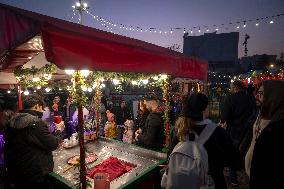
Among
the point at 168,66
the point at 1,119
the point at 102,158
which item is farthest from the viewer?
the point at 102,158

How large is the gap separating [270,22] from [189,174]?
12758 millimetres

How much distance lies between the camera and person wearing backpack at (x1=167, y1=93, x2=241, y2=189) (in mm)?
2584

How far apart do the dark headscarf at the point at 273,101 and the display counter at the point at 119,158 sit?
223 cm

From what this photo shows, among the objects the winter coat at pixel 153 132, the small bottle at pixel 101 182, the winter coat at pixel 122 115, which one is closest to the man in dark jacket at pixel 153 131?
the winter coat at pixel 153 132

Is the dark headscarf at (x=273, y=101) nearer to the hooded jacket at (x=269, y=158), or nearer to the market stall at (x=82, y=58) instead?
the hooded jacket at (x=269, y=158)

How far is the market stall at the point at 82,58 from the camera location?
2393 millimetres

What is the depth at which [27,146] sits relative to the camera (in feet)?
11.7

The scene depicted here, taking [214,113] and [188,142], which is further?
[214,113]

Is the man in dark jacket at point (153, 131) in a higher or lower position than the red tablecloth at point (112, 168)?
higher

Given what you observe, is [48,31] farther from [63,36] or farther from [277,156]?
[277,156]

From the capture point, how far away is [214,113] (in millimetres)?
18688

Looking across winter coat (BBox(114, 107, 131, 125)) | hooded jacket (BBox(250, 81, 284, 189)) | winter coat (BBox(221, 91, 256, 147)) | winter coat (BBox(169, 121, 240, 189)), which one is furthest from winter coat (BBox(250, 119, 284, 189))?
winter coat (BBox(114, 107, 131, 125))

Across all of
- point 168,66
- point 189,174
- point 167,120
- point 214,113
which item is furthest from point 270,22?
point 189,174

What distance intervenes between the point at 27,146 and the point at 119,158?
1.82 meters
